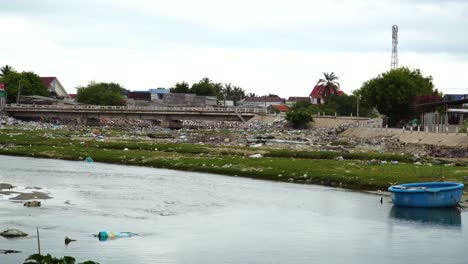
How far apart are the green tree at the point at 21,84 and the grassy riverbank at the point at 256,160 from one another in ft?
241

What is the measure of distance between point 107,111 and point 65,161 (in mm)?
57961

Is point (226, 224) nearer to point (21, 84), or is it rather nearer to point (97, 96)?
point (21, 84)

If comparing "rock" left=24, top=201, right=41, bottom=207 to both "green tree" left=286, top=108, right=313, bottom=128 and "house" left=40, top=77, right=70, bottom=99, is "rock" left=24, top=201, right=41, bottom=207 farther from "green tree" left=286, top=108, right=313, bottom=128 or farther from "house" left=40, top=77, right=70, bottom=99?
"house" left=40, top=77, right=70, bottom=99

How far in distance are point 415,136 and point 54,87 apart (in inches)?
4635

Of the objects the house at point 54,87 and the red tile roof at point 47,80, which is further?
the house at point 54,87

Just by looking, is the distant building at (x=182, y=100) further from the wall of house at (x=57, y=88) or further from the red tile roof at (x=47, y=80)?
the wall of house at (x=57, y=88)

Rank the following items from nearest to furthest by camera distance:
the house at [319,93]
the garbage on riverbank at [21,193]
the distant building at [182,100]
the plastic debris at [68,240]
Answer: the plastic debris at [68,240], the garbage on riverbank at [21,193], the distant building at [182,100], the house at [319,93]

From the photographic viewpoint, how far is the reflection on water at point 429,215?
117 ft

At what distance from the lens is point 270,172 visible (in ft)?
172

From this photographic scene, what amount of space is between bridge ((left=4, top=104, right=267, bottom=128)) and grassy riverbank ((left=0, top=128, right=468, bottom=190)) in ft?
118

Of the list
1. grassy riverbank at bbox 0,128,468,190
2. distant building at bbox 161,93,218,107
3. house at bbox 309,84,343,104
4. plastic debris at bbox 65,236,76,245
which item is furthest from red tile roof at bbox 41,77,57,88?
plastic debris at bbox 65,236,76,245

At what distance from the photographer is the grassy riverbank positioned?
156 ft

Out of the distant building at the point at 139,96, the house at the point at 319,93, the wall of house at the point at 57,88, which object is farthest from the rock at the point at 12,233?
the distant building at the point at 139,96

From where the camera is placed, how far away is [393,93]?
10350cm
